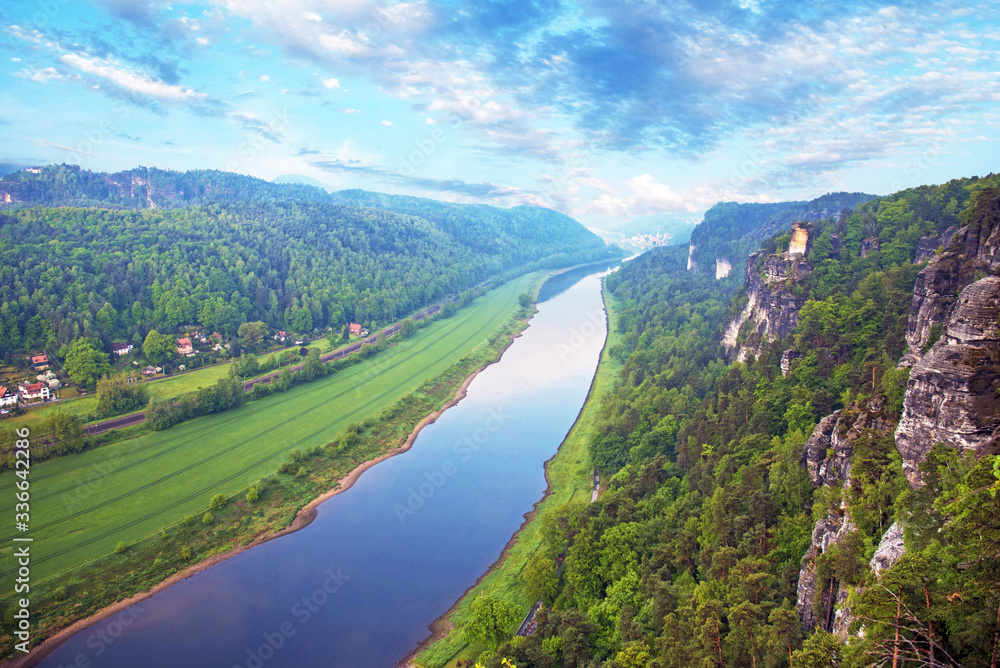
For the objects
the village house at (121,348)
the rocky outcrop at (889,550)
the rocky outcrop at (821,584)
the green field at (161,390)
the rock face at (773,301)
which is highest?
the rock face at (773,301)

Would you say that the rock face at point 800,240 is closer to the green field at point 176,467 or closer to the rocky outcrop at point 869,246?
the rocky outcrop at point 869,246

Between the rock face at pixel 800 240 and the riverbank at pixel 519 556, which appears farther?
the rock face at pixel 800 240

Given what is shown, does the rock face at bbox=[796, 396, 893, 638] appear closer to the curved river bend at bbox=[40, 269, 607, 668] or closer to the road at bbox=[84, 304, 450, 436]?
the curved river bend at bbox=[40, 269, 607, 668]

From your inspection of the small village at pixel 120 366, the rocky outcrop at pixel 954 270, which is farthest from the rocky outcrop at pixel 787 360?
the small village at pixel 120 366

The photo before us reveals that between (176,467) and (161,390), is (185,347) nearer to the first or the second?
(161,390)

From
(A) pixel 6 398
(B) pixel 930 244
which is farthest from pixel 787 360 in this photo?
(A) pixel 6 398

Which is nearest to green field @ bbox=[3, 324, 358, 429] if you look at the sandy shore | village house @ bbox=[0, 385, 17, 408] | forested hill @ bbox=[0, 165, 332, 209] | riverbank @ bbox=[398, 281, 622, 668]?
village house @ bbox=[0, 385, 17, 408]
